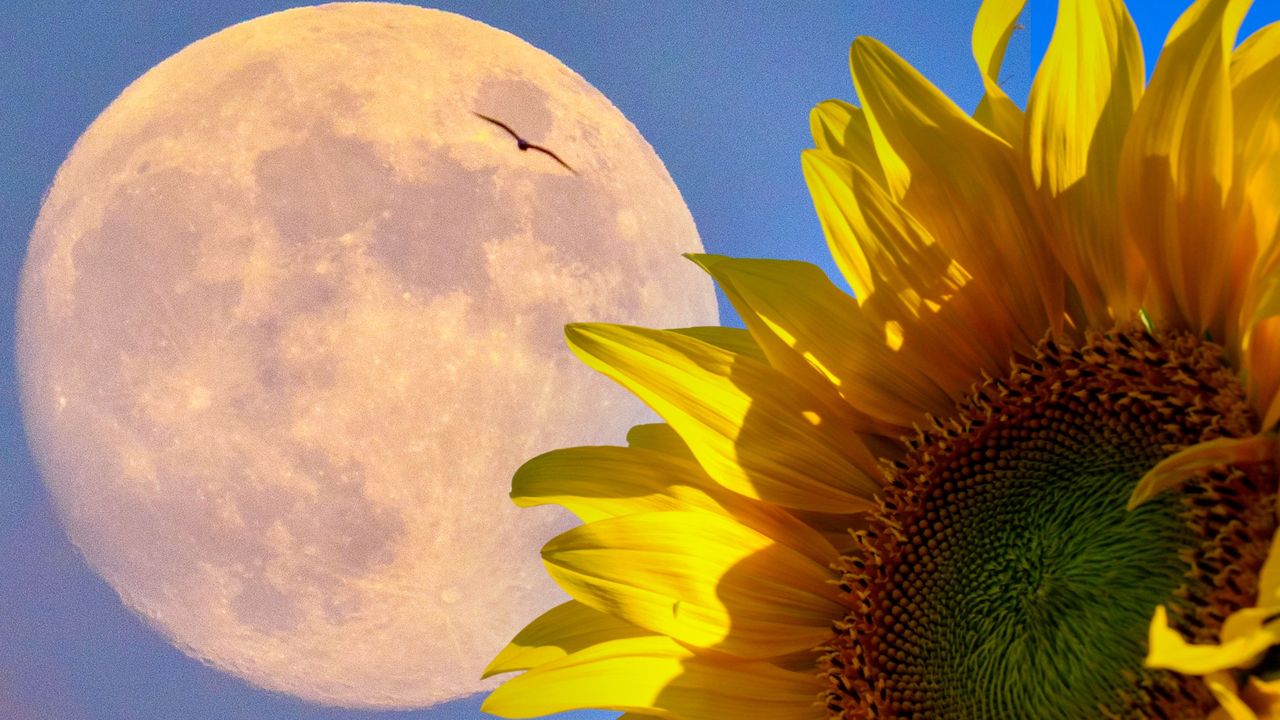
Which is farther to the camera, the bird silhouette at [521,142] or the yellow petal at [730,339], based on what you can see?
the bird silhouette at [521,142]

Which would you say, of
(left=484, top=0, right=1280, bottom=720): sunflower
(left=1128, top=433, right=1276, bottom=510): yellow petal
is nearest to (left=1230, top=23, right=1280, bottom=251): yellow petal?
(left=484, top=0, right=1280, bottom=720): sunflower

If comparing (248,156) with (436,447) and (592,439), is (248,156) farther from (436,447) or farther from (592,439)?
(592,439)

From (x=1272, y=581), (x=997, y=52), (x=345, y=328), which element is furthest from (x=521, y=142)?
(x=1272, y=581)

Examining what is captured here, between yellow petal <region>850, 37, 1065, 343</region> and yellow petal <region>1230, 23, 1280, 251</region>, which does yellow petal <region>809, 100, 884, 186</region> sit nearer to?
yellow petal <region>850, 37, 1065, 343</region>

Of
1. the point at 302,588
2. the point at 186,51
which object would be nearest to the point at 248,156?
the point at 186,51

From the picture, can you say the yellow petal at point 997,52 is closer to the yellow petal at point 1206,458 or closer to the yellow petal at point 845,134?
the yellow petal at point 845,134

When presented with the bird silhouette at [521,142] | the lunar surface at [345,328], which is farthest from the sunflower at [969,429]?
the bird silhouette at [521,142]
